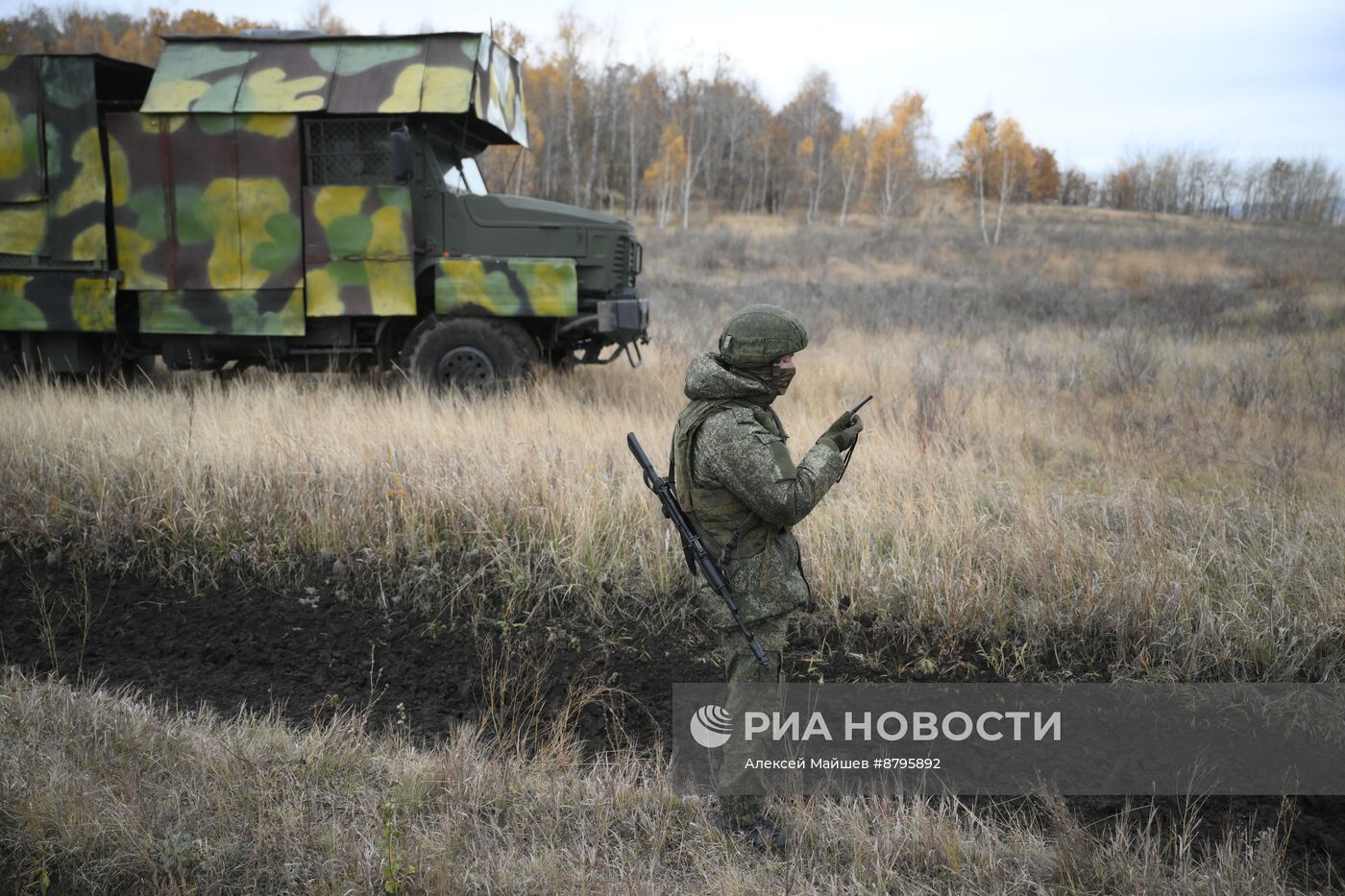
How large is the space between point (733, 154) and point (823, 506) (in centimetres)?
4552

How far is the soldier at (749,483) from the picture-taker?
246cm

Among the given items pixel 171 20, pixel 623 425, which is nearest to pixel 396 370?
pixel 623 425

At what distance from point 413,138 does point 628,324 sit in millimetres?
2196

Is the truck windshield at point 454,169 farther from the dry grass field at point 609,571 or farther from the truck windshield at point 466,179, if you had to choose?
the dry grass field at point 609,571

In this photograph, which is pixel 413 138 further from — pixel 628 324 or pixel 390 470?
pixel 390 470

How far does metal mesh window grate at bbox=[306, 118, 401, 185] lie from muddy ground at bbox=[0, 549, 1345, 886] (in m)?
3.97

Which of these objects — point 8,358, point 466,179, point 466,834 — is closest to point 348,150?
point 466,179

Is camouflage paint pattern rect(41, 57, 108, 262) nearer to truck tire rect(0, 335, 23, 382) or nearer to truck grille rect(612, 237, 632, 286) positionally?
truck tire rect(0, 335, 23, 382)

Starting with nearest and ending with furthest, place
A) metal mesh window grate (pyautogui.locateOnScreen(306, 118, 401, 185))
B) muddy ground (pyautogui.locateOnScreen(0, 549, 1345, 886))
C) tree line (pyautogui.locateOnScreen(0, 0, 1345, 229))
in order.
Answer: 1. muddy ground (pyautogui.locateOnScreen(0, 549, 1345, 886))
2. metal mesh window grate (pyautogui.locateOnScreen(306, 118, 401, 185))
3. tree line (pyautogui.locateOnScreen(0, 0, 1345, 229))

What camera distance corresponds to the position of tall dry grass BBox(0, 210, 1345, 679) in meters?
4.04

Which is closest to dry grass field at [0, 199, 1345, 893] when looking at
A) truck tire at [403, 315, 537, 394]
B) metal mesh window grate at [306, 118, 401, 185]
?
truck tire at [403, 315, 537, 394]

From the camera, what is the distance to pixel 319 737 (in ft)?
10.5

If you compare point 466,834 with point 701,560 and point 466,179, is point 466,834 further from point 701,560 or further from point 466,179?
point 466,179

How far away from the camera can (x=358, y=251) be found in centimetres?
743
